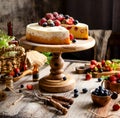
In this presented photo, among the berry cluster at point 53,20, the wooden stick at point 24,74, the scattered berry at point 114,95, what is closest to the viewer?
the scattered berry at point 114,95

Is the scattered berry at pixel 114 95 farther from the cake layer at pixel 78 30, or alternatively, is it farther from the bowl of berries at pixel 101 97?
the cake layer at pixel 78 30

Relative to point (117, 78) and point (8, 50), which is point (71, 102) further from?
point (8, 50)

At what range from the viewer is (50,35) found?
6.81 ft

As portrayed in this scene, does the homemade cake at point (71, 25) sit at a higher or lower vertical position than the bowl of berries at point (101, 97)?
higher

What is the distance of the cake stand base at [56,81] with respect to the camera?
209cm

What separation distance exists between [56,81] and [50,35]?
0.29m

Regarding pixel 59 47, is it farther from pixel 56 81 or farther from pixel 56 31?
pixel 56 81

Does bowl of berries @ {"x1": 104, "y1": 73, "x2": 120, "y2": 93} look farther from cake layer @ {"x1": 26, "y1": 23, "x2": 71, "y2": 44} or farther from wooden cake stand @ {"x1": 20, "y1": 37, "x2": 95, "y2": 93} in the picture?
cake layer @ {"x1": 26, "y1": 23, "x2": 71, "y2": 44}

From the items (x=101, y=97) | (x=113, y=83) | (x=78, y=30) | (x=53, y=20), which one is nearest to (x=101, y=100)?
(x=101, y=97)

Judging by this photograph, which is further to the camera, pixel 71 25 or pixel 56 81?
pixel 71 25

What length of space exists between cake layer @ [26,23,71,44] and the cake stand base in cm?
11

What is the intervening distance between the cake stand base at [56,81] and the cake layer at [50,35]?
112 millimetres

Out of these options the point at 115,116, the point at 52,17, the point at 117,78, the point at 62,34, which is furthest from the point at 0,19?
the point at 115,116

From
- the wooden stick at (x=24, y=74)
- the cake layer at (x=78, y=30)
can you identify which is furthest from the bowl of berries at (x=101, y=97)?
the wooden stick at (x=24, y=74)
